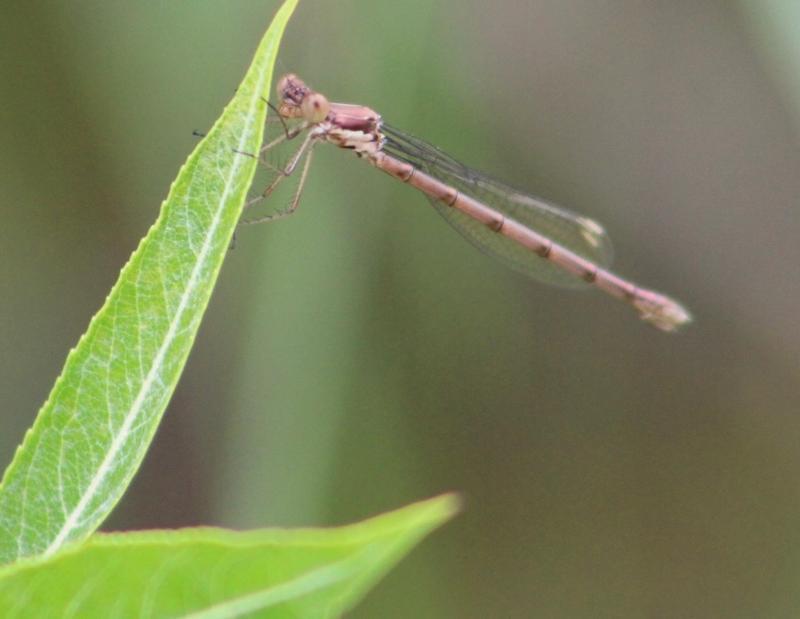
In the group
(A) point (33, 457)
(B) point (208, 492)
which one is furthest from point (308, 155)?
(A) point (33, 457)

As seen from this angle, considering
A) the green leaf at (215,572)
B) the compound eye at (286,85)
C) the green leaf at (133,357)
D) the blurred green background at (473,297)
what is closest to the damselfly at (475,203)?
the compound eye at (286,85)

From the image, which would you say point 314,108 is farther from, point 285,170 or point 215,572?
point 215,572

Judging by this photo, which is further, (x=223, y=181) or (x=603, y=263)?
(x=603, y=263)

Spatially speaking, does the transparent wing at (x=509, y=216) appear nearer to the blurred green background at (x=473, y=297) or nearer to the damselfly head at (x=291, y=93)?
the blurred green background at (x=473, y=297)

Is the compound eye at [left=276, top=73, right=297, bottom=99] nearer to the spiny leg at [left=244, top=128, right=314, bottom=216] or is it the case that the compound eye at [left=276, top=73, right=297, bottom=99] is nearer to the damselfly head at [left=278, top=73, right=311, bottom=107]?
the damselfly head at [left=278, top=73, right=311, bottom=107]

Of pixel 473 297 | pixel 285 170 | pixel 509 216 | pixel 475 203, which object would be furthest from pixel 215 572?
pixel 473 297

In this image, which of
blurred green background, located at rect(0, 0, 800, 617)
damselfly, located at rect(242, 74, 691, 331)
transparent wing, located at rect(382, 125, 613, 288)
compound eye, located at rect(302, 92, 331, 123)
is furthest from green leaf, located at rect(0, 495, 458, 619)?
transparent wing, located at rect(382, 125, 613, 288)

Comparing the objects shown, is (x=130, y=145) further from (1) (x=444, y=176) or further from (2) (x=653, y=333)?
(2) (x=653, y=333)
